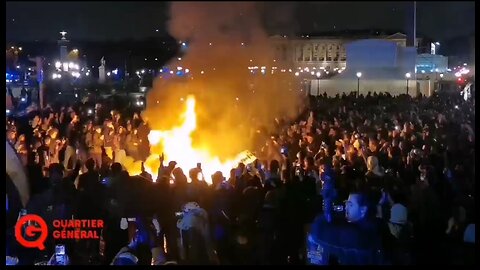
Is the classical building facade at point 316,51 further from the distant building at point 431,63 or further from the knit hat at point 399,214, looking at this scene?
the knit hat at point 399,214

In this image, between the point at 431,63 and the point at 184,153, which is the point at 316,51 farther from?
the point at 184,153

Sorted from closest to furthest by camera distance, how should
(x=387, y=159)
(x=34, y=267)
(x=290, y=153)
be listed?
(x=34, y=267), (x=387, y=159), (x=290, y=153)

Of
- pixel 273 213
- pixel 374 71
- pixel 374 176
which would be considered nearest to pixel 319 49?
pixel 374 71

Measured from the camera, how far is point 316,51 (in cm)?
2306

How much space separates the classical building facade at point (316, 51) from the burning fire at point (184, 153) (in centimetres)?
422

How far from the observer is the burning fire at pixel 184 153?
906 centimetres

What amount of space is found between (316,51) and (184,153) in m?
13.4

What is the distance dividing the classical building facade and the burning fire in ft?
13.9

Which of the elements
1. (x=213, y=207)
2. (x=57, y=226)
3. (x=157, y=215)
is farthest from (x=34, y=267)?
(x=213, y=207)

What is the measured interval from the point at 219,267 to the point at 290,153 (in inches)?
136

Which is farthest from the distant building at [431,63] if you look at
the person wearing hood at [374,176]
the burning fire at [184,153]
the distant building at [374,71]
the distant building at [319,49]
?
the person wearing hood at [374,176]

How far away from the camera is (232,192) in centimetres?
532

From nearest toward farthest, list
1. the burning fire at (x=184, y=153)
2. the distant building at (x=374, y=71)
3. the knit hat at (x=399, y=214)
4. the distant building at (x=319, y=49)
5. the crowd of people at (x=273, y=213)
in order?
1. the crowd of people at (x=273, y=213)
2. the knit hat at (x=399, y=214)
3. the burning fire at (x=184, y=153)
4. the distant building at (x=319, y=49)
5. the distant building at (x=374, y=71)

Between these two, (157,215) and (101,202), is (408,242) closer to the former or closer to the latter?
(157,215)
